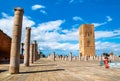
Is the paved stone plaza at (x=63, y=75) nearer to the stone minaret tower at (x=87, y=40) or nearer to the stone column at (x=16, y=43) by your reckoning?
the stone column at (x=16, y=43)

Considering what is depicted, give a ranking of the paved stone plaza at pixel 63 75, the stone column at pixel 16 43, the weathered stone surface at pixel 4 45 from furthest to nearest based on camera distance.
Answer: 1. the weathered stone surface at pixel 4 45
2. the stone column at pixel 16 43
3. the paved stone plaza at pixel 63 75

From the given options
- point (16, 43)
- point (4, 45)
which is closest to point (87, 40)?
point (4, 45)

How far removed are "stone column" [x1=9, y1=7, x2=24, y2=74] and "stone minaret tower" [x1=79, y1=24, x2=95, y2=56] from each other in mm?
85354

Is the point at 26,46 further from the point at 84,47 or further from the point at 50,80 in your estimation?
the point at 84,47

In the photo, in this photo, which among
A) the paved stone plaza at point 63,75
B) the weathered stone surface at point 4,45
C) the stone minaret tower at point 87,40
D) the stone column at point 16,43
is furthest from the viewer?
the stone minaret tower at point 87,40

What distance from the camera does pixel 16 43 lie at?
13273 millimetres

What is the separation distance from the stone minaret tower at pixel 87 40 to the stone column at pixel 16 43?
280 ft

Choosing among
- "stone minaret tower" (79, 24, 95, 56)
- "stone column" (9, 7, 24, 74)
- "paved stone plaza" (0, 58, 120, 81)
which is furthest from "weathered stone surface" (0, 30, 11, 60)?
"stone minaret tower" (79, 24, 95, 56)

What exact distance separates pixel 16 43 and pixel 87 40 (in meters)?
88.0

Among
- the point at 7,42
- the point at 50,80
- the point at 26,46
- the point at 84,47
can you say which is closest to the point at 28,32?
the point at 26,46

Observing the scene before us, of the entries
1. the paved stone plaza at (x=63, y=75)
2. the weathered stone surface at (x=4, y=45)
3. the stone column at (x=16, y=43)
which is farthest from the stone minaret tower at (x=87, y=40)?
the stone column at (x=16, y=43)

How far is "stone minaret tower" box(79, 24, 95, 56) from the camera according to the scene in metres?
98.1

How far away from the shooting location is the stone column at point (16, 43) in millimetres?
13203

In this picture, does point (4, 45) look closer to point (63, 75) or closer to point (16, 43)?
point (16, 43)
